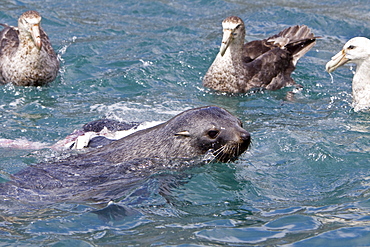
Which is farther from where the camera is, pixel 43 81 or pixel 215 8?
pixel 215 8

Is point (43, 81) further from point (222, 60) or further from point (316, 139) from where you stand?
point (316, 139)

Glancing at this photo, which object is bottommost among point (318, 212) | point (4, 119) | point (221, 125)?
point (4, 119)

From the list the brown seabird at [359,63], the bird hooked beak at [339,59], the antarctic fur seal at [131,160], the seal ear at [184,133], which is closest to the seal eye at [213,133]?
the antarctic fur seal at [131,160]

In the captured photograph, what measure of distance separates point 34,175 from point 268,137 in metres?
3.06

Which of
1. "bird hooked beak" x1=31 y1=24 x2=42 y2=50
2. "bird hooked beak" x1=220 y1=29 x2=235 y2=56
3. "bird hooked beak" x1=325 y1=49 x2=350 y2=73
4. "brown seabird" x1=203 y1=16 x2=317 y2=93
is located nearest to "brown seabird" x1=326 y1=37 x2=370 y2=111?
"bird hooked beak" x1=325 y1=49 x2=350 y2=73

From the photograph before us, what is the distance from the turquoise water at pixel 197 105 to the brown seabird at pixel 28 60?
0.21 metres

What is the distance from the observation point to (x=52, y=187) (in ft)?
19.9

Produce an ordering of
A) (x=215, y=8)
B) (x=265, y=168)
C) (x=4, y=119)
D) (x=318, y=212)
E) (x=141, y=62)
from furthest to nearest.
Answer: (x=215, y=8) < (x=141, y=62) < (x=4, y=119) < (x=265, y=168) < (x=318, y=212)

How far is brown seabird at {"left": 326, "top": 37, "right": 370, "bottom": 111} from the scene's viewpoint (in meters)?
9.30

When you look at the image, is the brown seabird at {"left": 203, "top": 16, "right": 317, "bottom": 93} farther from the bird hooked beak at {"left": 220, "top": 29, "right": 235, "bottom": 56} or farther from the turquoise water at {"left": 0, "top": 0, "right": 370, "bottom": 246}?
the turquoise water at {"left": 0, "top": 0, "right": 370, "bottom": 246}

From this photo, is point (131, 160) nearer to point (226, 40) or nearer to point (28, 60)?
point (226, 40)

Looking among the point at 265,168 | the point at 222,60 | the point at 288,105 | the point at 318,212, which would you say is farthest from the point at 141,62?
the point at 318,212

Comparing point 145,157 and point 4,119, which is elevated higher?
point 145,157

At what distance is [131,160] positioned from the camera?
641cm
